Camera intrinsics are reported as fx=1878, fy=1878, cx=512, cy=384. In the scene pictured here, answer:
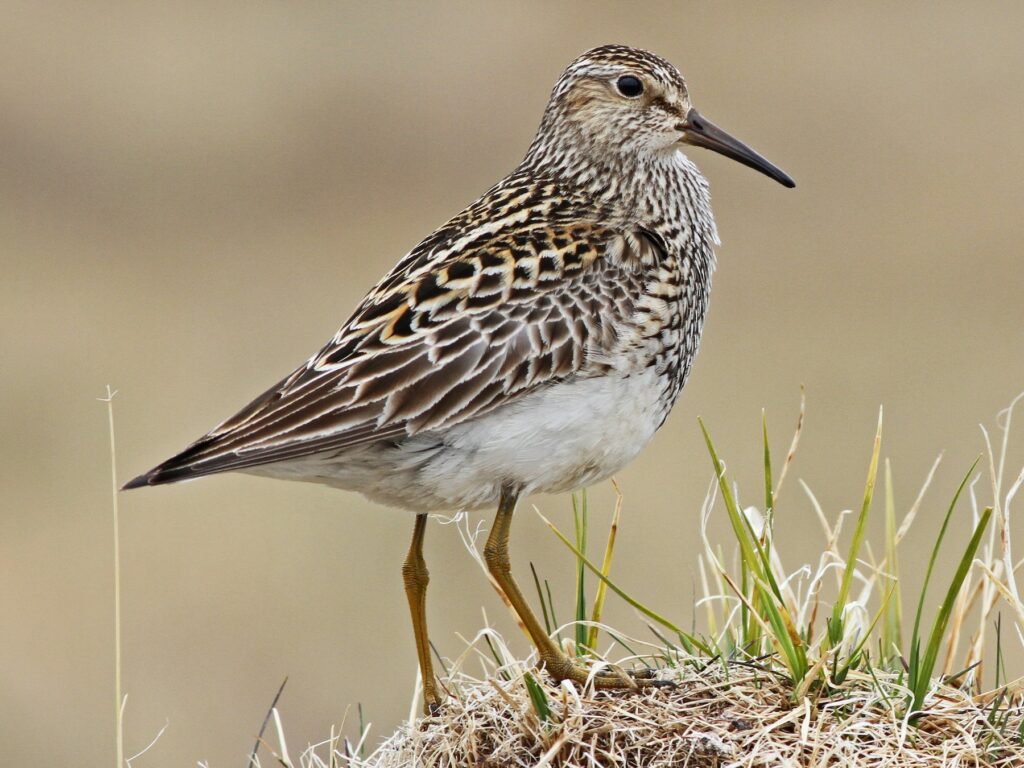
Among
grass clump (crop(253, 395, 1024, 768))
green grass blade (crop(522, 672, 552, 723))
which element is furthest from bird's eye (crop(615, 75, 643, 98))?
green grass blade (crop(522, 672, 552, 723))

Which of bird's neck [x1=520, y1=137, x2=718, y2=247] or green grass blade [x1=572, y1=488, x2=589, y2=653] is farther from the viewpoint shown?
bird's neck [x1=520, y1=137, x2=718, y2=247]

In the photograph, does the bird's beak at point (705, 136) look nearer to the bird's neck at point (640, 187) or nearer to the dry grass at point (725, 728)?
the bird's neck at point (640, 187)

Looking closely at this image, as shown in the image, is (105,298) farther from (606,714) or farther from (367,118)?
(606,714)

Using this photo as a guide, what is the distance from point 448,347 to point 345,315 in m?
9.89

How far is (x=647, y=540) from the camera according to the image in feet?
45.6

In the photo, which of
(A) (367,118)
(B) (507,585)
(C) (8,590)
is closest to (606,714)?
(B) (507,585)

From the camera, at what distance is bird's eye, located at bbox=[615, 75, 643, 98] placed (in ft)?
23.1

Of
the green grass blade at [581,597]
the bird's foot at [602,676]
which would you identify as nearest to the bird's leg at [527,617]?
the bird's foot at [602,676]

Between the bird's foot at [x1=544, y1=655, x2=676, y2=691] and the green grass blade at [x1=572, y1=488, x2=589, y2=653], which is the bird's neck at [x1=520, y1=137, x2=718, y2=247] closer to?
the green grass blade at [x1=572, y1=488, x2=589, y2=653]

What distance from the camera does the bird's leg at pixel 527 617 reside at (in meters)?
5.62

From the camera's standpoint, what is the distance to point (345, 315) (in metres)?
16.0

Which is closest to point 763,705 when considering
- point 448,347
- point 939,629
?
point 939,629

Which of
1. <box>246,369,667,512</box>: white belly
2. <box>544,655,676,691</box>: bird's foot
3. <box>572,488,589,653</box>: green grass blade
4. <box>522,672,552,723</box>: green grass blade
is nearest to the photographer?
<box>522,672,552,723</box>: green grass blade

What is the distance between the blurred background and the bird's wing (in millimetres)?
4095
